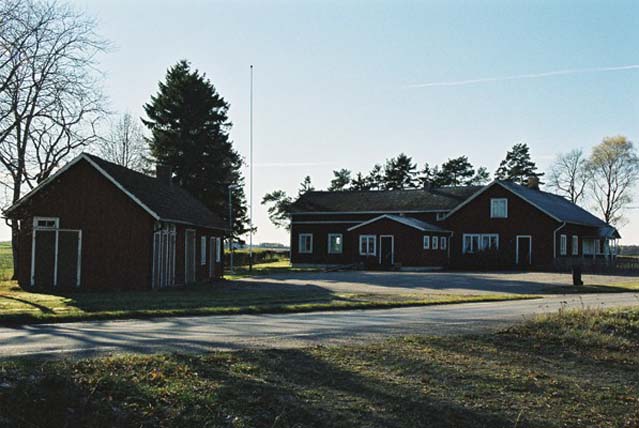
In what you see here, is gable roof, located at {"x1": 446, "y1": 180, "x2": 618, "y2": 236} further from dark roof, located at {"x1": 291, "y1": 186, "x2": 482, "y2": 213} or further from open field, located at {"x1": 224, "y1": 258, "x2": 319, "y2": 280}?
open field, located at {"x1": 224, "y1": 258, "x2": 319, "y2": 280}

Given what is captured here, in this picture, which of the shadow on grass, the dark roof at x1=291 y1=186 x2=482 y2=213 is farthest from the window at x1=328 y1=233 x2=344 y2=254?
the shadow on grass

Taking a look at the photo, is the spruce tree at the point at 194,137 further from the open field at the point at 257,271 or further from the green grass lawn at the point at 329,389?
the green grass lawn at the point at 329,389

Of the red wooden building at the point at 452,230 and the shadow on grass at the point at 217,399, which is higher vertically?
the red wooden building at the point at 452,230

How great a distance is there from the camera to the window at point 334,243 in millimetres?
60500

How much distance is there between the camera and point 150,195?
31344 mm

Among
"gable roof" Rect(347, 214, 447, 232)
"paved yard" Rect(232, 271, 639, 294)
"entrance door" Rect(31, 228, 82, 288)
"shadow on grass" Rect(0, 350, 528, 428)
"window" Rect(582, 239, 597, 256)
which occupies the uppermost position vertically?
"gable roof" Rect(347, 214, 447, 232)

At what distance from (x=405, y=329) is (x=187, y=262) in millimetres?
20845

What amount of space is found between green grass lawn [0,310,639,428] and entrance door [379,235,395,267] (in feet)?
138

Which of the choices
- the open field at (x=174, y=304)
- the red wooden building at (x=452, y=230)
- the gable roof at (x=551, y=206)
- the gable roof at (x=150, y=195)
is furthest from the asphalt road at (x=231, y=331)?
the gable roof at (x=551, y=206)

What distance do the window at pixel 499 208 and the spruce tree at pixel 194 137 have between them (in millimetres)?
22984

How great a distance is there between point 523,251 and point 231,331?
42666 mm

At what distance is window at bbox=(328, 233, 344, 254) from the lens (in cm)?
6050

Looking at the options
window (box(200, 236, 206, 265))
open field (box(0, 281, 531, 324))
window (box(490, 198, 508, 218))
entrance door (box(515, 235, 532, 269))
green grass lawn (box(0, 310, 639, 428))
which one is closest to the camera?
Result: green grass lawn (box(0, 310, 639, 428))

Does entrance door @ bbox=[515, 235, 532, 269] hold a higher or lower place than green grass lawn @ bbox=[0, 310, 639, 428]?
higher
